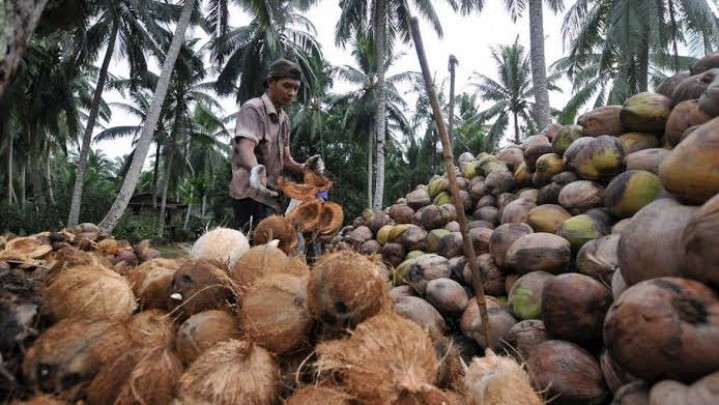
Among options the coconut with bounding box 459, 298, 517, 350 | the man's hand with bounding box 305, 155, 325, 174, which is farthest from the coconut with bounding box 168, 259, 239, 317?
the man's hand with bounding box 305, 155, 325, 174

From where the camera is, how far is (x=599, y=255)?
2.26 meters

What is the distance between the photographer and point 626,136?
3.08m

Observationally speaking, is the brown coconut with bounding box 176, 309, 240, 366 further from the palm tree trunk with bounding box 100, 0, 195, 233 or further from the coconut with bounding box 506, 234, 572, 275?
the palm tree trunk with bounding box 100, 0, 195, 233

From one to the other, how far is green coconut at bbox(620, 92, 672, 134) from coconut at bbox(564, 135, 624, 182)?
0.21 metres

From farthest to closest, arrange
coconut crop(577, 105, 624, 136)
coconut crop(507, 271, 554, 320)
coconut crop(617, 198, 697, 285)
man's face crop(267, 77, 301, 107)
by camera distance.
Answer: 1. man's face crop(267, 77, 301, 107)
2. coconut crop(577, 105, 624, 136)
3. coconut crop(507, 271, 554, 320)
4. coconut crop(617, 198, 697, 285)

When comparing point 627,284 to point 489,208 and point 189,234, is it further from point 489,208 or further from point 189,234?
point 189,234

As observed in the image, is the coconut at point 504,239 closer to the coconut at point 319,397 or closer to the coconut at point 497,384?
the coconut at point 497,384

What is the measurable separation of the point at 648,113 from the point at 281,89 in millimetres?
2354

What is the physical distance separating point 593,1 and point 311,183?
856 inches

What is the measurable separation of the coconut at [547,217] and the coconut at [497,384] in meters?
1.33

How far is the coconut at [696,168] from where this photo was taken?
64.8 inches

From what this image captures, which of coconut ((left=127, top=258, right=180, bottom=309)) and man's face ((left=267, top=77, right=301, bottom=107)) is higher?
man's face ((left=267, top=77, right=301, bottom=107))

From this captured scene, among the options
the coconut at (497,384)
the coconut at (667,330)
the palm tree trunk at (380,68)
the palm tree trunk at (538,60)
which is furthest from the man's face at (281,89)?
the palm tree trunk at (380,68)

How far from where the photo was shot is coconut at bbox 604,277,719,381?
138cm
